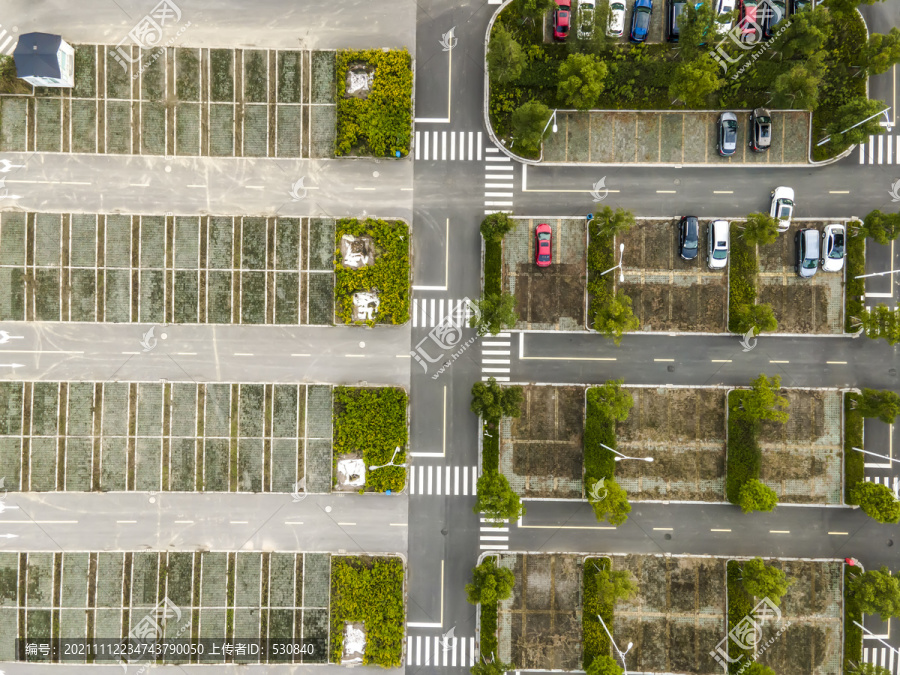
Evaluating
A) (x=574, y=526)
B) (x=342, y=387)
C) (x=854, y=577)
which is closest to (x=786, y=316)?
(x=854, y=577)

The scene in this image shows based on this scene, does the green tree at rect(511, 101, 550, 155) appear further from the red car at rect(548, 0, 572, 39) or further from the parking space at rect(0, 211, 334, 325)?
the parking space at rect(0, 211, 334, 325)

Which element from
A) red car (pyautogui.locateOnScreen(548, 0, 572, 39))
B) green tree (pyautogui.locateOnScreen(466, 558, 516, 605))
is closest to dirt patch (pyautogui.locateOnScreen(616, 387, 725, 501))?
green tree (pyautogui.locateOnScreen(466, 558, 516, 605))

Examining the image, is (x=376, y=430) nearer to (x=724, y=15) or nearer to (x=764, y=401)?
(x=764, y=401)

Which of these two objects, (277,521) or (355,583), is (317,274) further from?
(355,583)

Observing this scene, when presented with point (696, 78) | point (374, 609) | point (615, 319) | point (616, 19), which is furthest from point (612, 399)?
point (616, 19)

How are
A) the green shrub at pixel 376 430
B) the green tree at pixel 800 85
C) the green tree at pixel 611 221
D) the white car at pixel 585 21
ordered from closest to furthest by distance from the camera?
the green tree at pixel 800 85, the green tree at pixel 611 221, the white car at pixel 585 21, the green shrub at pixel 376 430

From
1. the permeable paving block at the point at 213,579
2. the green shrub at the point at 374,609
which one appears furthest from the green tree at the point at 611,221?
the permeable paving block at the point at 213,579

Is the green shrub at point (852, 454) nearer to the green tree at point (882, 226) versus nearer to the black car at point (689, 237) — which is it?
the green tree at point (882, 226)
